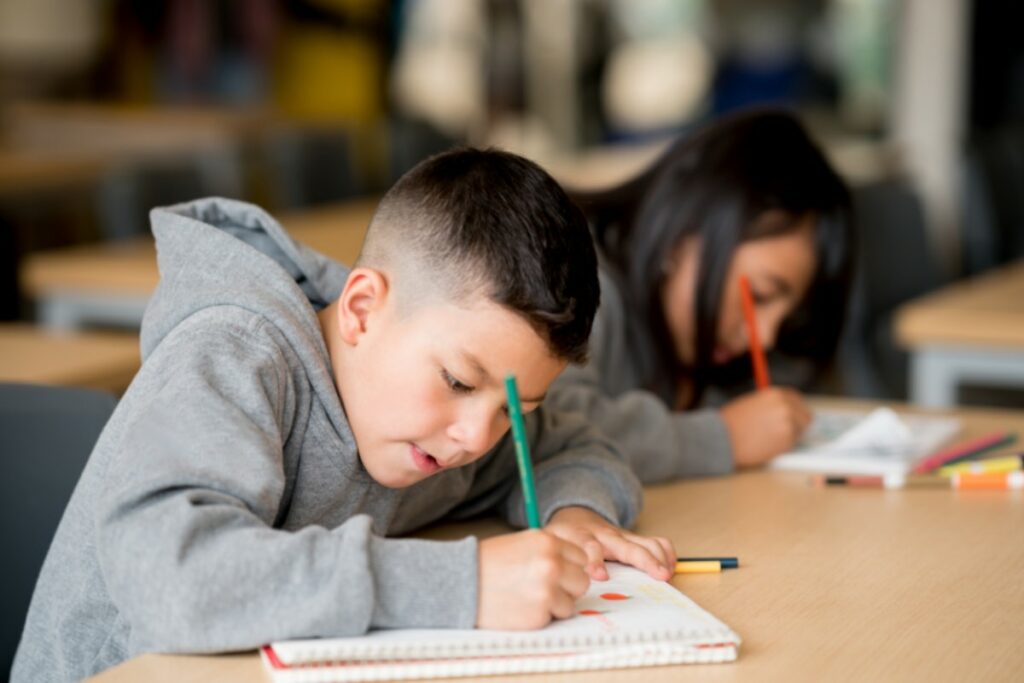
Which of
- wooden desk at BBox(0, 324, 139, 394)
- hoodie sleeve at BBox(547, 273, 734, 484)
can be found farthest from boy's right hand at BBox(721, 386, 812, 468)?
wooden desk at BBox(0, 324, 139, 394)

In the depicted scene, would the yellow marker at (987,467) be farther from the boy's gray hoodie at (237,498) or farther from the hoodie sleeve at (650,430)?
the boy's gray hoodie at (237,498)

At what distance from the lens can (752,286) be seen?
1.70 m

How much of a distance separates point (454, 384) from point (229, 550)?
0.21 metres

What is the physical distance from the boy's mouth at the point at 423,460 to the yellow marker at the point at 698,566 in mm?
208

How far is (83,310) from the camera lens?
2.82 meters

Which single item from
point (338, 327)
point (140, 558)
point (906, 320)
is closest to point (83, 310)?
point (906, 320)

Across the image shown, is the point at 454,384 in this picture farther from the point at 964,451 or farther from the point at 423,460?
the point at 964,451

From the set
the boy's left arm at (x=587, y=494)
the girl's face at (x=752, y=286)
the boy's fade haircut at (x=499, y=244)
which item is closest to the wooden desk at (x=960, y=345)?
the girl's face at (x=752, y=286)

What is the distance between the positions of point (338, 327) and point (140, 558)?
274mm

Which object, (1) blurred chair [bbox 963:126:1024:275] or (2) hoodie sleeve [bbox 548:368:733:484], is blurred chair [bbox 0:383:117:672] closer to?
(2) hoodie sleeve [bbox 548:368:733:484]

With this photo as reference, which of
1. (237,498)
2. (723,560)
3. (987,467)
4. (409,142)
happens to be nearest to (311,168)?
(409,142)

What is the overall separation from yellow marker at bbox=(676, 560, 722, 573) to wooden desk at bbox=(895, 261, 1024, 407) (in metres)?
1.32

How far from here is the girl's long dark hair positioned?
5.61 ft

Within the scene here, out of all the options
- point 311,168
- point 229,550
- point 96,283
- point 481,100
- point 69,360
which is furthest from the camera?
point 481,100
